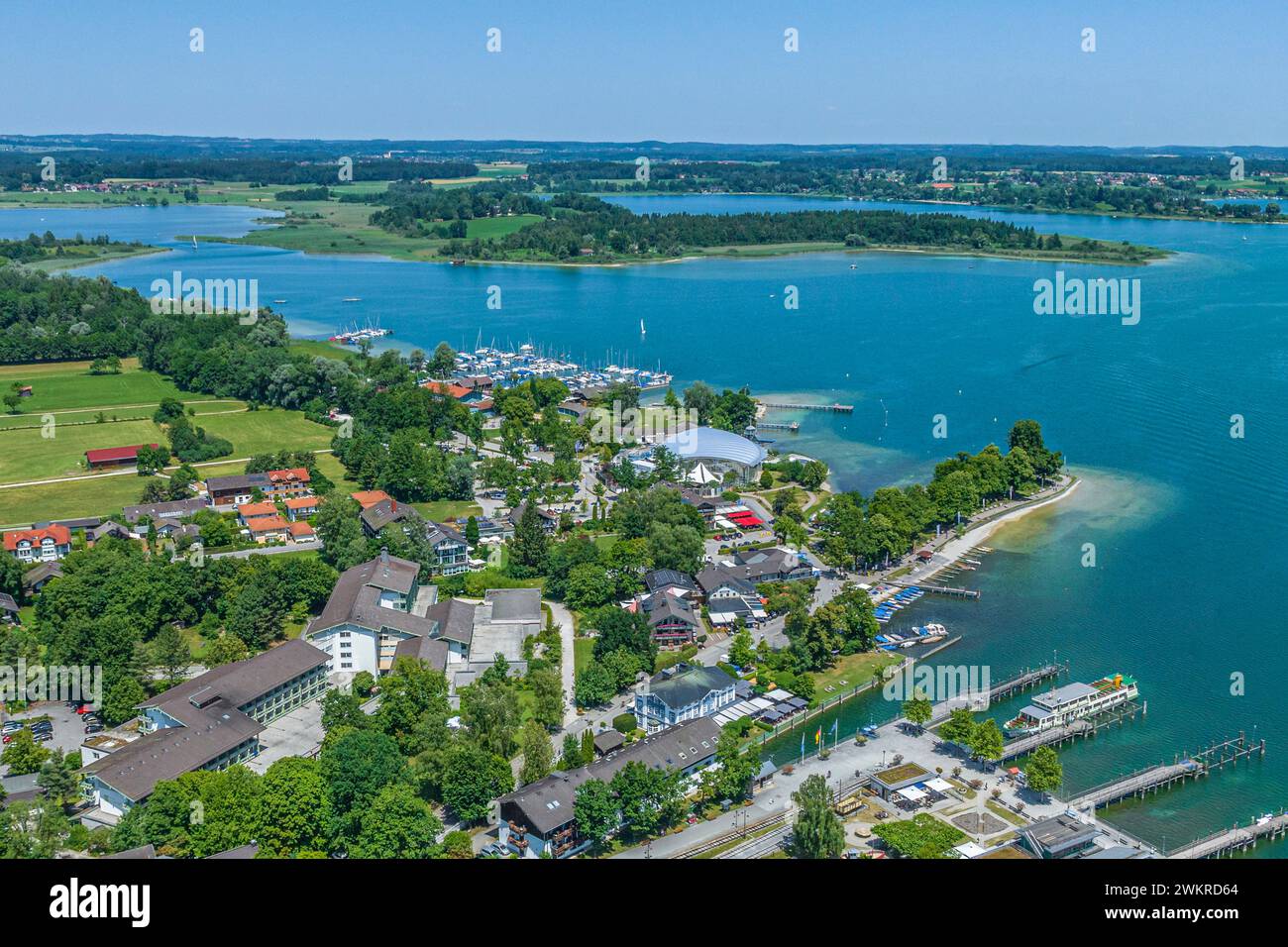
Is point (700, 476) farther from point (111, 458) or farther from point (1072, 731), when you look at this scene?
point (111, 458)

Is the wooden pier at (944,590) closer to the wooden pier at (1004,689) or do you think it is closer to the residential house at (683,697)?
the wooden pier at (1004,689)

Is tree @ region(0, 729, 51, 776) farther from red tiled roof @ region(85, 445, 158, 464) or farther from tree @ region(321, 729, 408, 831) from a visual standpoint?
red tiled roof @ region(85, 445, 158, 464)

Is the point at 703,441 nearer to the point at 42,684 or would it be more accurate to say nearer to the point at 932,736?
the point at 932,736

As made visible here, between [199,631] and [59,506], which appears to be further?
[59,506]

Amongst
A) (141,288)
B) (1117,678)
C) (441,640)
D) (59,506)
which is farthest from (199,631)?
(141,288)

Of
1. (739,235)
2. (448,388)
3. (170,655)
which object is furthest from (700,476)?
(739,235)
